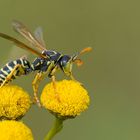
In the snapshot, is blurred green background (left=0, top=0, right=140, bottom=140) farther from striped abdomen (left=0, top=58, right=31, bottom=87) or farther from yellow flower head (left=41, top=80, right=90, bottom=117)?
yellow flower head (left=41, top=80, right=90, bottom=117)

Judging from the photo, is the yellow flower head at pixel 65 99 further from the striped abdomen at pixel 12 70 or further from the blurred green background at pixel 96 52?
the blurred green background at pixel 96 52

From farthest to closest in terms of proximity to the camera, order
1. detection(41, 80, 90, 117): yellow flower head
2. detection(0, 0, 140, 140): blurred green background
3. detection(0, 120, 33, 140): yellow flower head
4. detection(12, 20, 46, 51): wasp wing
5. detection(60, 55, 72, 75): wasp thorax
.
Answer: detection(0, 0, 140, 140): blurred green background
detection(12, 20, 46, 51): wasp wing
detection(60, 55, 72, 75): wasp thorax
detection(41, 80, 90, 117): yellow flower head
detection(0, 120, 33, 140): yellow flower head

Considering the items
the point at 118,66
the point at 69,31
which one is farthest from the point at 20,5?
the point at 118,66

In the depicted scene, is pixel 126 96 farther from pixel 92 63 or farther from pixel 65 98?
pixel 65 98

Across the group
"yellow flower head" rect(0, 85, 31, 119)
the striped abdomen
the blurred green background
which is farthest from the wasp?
the blurred green background

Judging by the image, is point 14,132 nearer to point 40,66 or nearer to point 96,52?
point 40,66
